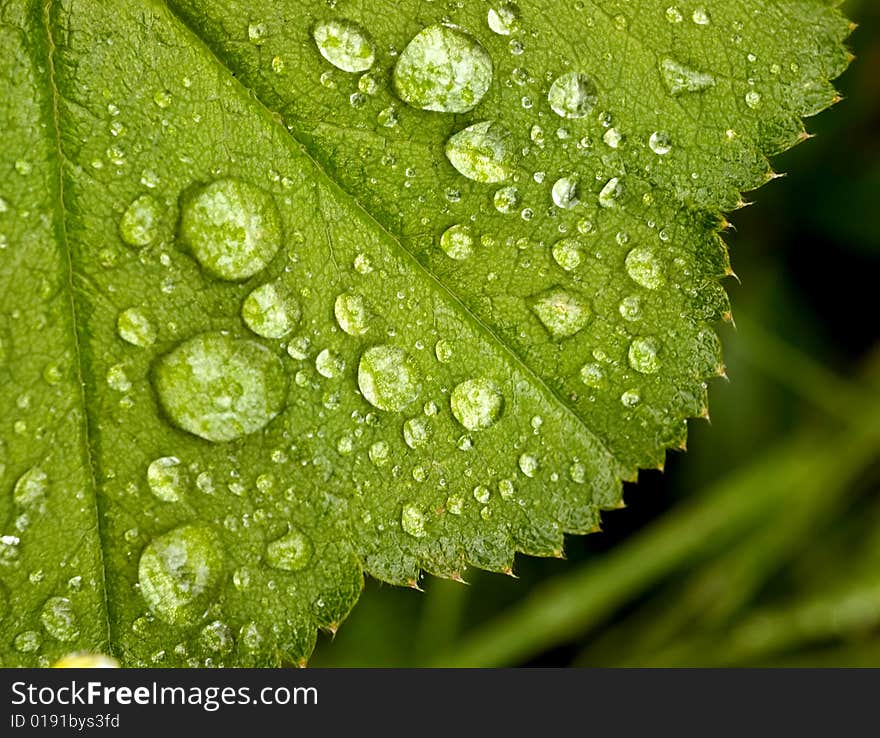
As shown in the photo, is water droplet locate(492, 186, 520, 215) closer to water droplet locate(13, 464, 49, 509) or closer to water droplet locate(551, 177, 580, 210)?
water droplet locate(551, 177, 580, 210)

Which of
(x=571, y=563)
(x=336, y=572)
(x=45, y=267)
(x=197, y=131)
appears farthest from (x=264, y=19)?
(x=571, y=563)

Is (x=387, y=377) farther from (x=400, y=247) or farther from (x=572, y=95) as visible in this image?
(x=572, y=95)

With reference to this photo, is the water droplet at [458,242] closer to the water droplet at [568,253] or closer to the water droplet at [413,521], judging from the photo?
the water droplet at [568,253]

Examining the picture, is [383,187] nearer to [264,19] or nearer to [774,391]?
[264,19]

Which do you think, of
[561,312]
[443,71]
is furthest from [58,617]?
[443,71]

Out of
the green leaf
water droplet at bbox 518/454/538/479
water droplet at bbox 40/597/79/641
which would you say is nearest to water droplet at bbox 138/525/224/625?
the green leaf

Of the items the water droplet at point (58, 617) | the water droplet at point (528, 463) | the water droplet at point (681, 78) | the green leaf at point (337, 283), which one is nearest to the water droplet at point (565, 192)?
the green leaf at point (337, 283)
